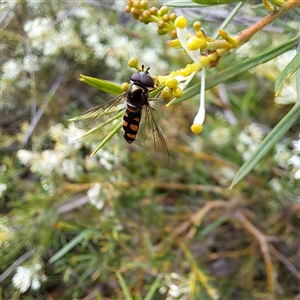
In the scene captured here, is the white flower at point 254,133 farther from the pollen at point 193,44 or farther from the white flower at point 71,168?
the pollen at point 193,44

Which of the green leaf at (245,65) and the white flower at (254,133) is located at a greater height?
the green leaf at (245,65)

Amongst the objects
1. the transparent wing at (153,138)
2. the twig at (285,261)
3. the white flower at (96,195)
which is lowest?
the twig at (285,261)

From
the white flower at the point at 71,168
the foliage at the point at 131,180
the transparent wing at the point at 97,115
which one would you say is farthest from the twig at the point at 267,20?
the white flower at the point at 71,168

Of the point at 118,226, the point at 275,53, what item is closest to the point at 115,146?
the point at 118,226

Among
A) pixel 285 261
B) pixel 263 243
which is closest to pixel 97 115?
pixel 263 243

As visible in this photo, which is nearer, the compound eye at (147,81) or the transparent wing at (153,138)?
the compound eye at (147,81)

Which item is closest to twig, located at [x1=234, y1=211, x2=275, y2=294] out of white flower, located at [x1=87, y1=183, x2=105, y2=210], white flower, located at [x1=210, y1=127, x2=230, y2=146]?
white flower, located at [x1=210, y1=127, x2=230, y2=146]

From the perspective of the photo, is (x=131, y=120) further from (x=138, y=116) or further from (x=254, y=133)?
(x=254, y=133)

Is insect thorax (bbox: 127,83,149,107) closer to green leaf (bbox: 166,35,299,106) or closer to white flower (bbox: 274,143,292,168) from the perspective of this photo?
green leaf (bbox: 166,35,299,106)

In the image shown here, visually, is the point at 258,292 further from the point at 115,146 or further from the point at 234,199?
the point at 115,146
